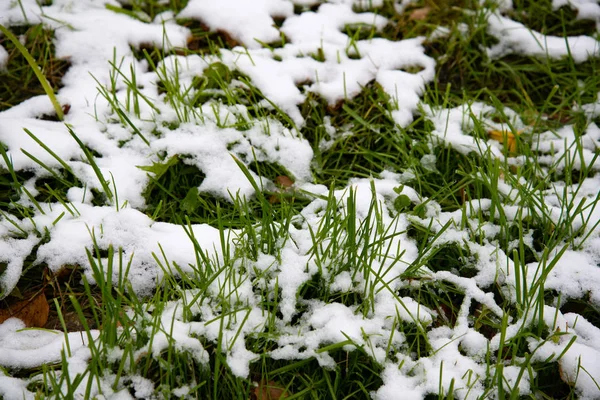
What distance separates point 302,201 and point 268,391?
0.71 m

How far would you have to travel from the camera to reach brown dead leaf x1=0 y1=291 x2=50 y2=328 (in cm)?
135

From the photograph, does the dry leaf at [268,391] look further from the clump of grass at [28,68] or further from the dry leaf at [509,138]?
the clump of grass at [28,68]

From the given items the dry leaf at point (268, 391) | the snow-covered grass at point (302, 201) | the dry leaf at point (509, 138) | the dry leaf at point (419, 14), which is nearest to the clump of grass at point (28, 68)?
the snow-covered grass at point (302, 201)

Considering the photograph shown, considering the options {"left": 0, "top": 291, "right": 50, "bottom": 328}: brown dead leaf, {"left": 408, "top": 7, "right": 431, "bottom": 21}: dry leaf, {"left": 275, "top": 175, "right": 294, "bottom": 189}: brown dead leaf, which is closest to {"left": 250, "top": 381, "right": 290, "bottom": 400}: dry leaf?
{"left": 0, "top": 291, "right": 50, "bottom": 328}: brown dead leaf

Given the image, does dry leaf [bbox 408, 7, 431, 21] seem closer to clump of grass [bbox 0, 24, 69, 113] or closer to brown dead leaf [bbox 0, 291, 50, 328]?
clump of grass [bbox 0, 24, 69, 113]

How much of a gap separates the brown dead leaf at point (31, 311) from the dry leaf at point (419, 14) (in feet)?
6.61

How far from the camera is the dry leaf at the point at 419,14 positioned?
7.67ft

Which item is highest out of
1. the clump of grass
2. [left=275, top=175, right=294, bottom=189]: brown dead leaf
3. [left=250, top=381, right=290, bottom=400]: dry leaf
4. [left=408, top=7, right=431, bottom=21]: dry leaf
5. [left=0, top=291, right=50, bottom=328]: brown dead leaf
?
[left=408, top=7, right=431, bottom=21]: dry leaf

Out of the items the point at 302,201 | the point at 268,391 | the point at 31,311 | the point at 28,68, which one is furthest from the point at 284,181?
the point at 28,68

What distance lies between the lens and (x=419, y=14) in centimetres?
235

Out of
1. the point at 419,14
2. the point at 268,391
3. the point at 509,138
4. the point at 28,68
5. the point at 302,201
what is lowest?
the point at 268,391

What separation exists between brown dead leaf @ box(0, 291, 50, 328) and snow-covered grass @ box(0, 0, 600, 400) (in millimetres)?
22

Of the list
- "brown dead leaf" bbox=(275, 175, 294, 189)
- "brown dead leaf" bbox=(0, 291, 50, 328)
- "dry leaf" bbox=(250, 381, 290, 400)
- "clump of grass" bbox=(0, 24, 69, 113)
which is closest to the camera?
"dry leaf" bbox=(250, 381, 290, 400)

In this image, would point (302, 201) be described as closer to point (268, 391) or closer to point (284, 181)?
point (284, 181)
